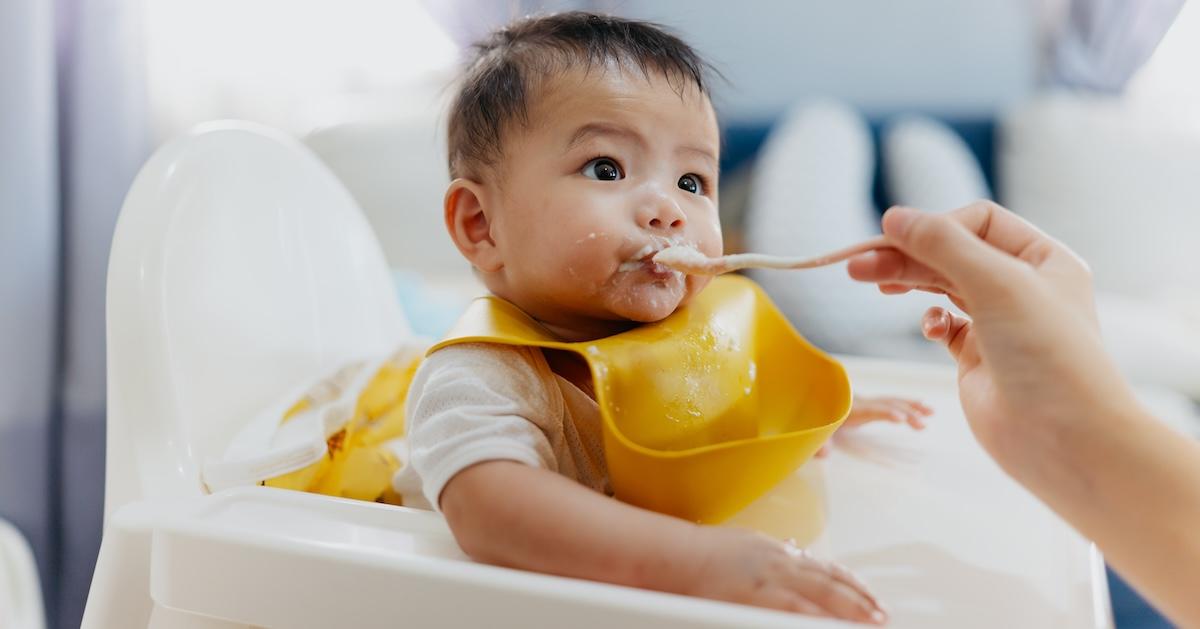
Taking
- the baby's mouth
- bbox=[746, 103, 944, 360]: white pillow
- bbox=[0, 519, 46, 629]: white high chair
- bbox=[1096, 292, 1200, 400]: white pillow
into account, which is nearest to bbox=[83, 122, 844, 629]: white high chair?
the baby's mouth

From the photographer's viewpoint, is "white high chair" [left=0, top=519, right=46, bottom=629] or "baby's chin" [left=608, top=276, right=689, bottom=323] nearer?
"baby's chin" [left=608, top=276, right=689, bottom=323]

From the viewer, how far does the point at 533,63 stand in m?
0.74

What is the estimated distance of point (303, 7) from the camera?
2.22 meters

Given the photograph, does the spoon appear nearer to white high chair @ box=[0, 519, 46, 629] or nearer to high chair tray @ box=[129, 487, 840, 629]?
high chair tray @ box=[129, 487, 840, 629]

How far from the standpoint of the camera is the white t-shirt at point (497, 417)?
0.57 m

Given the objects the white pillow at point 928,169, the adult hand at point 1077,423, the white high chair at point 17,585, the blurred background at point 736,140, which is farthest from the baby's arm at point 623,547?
the white pillow at point 928,169

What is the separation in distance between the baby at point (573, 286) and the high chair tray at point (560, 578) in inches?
1.5

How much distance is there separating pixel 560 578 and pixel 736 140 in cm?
215

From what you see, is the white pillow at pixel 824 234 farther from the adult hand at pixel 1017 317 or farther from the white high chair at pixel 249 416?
the adult hand at pixel 1017 317

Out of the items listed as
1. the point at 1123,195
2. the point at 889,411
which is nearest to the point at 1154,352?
the point at 1123,195

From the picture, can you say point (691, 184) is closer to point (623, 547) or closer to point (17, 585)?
point (623, 547)

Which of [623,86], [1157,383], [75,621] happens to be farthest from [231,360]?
[1157,383]

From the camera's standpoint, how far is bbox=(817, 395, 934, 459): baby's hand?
0.82 metres

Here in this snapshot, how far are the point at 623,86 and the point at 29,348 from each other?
112cm
